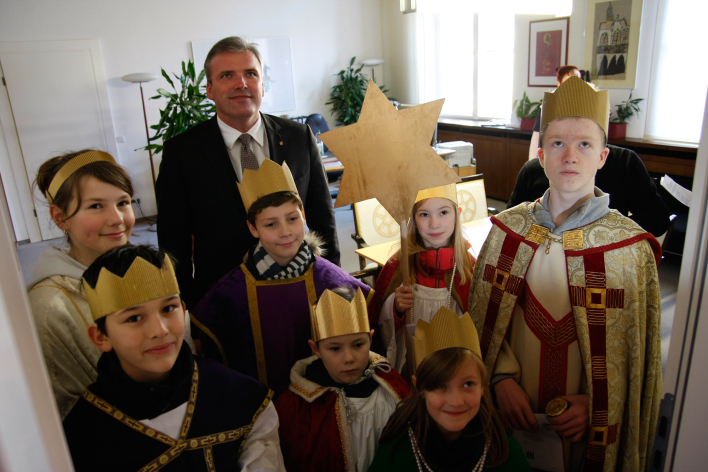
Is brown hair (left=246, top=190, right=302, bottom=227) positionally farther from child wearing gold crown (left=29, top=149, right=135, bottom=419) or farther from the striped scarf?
child wearing gold crown (left=29, top=149, right=135, bottom=419)

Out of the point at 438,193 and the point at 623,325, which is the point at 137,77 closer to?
the point at 438,193

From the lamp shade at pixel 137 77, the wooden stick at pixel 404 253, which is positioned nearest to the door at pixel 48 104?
the lamp shade at pixel 137 77

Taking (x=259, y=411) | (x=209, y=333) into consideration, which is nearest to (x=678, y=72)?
(x=209, y=333)

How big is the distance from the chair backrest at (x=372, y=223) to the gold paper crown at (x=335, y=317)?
1.86m

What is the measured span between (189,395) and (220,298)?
528 mm

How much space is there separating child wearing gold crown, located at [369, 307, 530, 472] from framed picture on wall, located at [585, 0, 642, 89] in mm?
4937

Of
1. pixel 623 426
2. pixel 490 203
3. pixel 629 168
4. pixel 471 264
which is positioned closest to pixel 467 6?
pixel 490 203

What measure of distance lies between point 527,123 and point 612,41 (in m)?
1.36

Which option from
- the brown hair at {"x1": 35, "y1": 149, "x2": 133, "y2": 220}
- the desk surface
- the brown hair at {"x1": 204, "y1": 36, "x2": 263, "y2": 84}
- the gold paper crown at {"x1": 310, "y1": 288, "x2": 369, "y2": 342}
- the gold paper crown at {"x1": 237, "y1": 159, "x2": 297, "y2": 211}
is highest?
the brown hair at {"x1": 204, "y1": 36, "x2": 263, "y2": 84}

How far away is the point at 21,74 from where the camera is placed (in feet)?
18.9

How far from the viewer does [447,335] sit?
123cm

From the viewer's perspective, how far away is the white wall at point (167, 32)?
5.89 m

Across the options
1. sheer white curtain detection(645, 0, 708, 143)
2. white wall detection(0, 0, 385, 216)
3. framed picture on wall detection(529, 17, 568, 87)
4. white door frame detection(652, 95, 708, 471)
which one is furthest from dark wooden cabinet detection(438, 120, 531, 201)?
white door frame detection(652, 95, 708, 471)

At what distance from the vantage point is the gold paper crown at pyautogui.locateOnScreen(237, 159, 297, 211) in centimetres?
161
